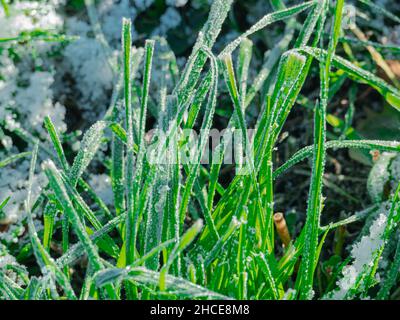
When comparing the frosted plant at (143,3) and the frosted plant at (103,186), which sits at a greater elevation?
the frosted plant at (143,3)

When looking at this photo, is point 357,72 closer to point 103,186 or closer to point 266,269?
point 266,269

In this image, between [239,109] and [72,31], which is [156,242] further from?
[72,31]

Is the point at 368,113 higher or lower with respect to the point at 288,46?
lower

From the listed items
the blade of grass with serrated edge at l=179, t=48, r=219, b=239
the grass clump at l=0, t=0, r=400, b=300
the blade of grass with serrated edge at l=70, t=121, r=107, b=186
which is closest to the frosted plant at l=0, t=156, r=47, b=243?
the grass clump at l=0, t=0, r=400, b=300

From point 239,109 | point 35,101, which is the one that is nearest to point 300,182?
point 239,109

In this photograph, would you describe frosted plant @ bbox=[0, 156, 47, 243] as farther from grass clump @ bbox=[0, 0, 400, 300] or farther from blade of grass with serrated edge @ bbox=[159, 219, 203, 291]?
blade of grass with serrated edge @ bbox=[159, 219, 203, 291]

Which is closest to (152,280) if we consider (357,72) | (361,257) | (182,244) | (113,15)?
(182,244)

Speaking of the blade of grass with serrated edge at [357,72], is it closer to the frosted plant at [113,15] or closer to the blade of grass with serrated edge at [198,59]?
the blade of grass with serrated edge at [198,59]

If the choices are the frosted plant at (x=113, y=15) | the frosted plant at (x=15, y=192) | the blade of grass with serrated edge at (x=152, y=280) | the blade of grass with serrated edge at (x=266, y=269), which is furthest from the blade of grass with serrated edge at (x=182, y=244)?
the frosted plant at (x=113, y=15)

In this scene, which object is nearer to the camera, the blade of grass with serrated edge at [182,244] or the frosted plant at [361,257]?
the blade of grass with serrated edge at [182,244]

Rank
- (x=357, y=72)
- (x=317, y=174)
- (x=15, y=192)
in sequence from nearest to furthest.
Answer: (x=317, y=174), (x=357, y=72), (x=15, y=192)

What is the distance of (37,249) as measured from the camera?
30.0 inches

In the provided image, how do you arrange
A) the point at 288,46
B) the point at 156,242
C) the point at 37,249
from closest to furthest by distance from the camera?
the point at 37,249 < the point at 156,242 < the point at 288,46
